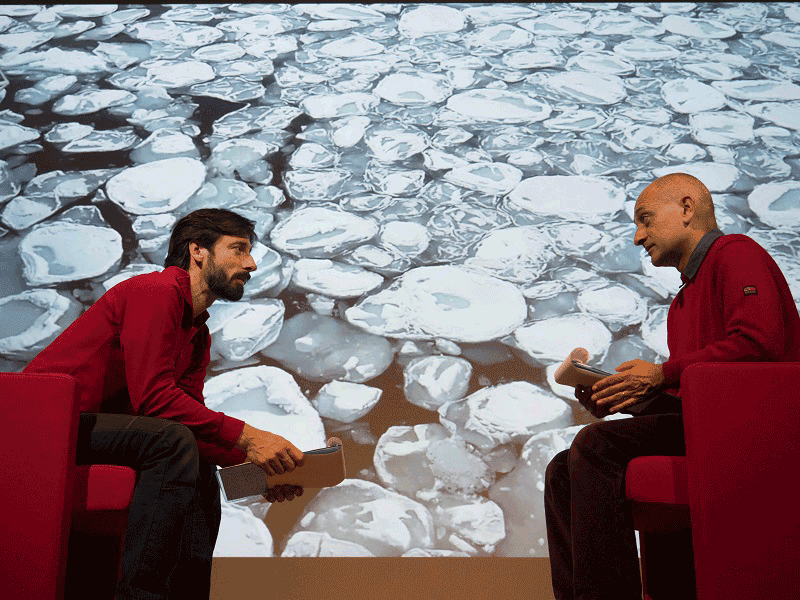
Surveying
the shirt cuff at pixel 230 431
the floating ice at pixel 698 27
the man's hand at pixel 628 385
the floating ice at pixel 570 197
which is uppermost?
the floating ice at pixel 698 27

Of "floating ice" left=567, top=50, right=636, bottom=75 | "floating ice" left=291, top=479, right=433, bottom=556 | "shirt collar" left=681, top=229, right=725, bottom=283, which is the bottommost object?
"floating ice" left=291, top=479, right=433, bottom=556

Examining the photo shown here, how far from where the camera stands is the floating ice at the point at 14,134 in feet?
8.74

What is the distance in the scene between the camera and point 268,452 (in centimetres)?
146

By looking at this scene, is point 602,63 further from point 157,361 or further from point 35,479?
point 35,479

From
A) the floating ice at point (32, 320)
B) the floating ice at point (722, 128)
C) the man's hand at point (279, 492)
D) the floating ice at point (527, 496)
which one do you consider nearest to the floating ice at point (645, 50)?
the floating ice at point (722, 128)

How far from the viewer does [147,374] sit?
137 centimetres

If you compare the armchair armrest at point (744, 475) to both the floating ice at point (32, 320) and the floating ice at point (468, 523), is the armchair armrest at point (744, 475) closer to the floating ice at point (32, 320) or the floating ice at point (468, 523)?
the floating ice at point (468, 523)

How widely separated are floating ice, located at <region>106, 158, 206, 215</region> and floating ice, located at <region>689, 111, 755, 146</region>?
1834 mm

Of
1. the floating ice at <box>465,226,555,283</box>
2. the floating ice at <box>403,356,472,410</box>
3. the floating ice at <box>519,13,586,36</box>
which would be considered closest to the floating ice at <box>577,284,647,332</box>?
the floating ice at <box>465,226,555,283</box>

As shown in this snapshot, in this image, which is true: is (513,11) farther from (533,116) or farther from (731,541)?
(731,541)

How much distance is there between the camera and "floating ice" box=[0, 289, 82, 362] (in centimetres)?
236

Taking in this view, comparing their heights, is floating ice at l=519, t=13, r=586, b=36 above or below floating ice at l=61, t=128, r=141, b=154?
above

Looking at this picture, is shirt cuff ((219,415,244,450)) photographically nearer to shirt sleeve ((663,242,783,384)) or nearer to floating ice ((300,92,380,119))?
shirt sleeve ((663,242,783,384))

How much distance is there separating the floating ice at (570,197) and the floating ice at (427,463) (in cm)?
86
